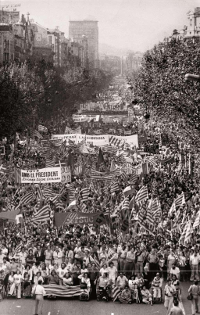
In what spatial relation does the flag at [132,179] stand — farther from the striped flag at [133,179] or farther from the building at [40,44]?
the building at [40,44]

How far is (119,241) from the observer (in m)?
27.0

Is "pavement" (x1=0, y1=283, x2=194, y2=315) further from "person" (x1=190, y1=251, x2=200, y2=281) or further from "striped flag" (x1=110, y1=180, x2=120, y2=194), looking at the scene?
"striped flag" (x1=110, y1=180, x2=120, y2=194)

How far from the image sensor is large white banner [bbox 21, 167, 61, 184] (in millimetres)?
35250

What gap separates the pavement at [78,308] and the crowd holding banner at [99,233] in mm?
316

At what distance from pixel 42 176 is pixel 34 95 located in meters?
51.0

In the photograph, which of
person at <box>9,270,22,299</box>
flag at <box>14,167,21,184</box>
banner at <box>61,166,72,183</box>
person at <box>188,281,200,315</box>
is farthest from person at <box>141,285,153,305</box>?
banner at <box>61,166,72,183</box>

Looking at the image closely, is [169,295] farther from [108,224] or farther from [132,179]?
[132,179]

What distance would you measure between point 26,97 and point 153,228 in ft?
168

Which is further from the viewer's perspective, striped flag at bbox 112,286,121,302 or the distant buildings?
the distant buildings

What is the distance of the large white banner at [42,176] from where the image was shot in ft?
116

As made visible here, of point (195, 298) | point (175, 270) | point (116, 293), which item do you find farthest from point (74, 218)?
point (195, 298)

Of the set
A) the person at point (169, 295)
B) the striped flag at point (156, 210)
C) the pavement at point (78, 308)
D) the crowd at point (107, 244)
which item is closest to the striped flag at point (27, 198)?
the crowd at point (107, 244)

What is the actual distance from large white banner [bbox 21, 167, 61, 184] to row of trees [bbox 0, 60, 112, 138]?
89.0ft

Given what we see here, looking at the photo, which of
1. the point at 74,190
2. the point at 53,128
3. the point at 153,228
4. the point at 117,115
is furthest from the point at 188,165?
the point at 117,115
